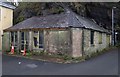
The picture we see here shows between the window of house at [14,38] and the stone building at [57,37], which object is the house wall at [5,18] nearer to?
the stone building at [57,37]

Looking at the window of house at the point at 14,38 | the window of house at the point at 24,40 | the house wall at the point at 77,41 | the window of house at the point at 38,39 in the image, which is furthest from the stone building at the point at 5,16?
the house wall at the point at 77,41

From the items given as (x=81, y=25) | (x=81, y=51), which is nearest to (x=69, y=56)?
(x=81, y=51)

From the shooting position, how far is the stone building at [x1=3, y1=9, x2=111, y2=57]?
773 inches

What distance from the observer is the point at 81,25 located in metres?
19.8

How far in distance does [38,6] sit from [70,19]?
413 inches

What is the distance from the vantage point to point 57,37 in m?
20.5

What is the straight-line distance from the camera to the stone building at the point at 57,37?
1962cm

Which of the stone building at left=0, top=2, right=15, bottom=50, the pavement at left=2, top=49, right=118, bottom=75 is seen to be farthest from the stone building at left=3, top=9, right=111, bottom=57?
the pavement at left=2, top=49, right=118, bottom=75

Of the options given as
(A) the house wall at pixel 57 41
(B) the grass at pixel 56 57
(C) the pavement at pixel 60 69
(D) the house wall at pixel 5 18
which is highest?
(D) the house wall at pixel 5 18

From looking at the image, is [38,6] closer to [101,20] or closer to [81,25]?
[101,20]

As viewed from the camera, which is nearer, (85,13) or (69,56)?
(69,56)

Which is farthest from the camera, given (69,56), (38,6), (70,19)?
(38,6)

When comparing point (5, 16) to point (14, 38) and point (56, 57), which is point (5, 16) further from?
point (56, 57)

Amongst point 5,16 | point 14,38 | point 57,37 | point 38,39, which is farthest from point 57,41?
point 5,16
